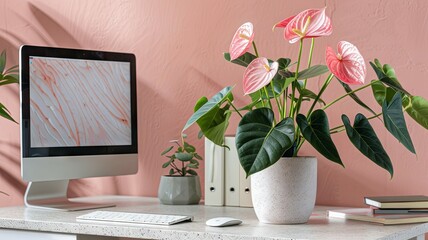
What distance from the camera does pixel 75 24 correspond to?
114 inches

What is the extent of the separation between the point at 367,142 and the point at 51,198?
3.68 feet

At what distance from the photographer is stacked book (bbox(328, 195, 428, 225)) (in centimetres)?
199

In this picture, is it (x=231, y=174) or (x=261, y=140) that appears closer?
(x=261, y=140)

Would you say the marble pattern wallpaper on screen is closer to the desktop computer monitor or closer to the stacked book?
the desktop computer monitor

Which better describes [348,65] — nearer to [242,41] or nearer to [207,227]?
[242,41]

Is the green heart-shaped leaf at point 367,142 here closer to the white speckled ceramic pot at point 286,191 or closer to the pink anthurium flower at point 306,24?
the white speckled ceramic pot at point 286,191

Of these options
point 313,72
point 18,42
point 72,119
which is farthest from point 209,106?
point 18,42

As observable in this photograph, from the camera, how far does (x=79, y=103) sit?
244 cm

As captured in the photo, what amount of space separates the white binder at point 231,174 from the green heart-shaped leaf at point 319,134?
0.54 metres

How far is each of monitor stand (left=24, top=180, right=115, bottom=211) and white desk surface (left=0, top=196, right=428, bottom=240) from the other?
0.04 m

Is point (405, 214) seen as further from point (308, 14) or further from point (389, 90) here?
point (308, 14)

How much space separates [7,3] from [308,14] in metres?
1.63

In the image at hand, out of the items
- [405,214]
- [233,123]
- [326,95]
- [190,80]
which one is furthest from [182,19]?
[405,214]

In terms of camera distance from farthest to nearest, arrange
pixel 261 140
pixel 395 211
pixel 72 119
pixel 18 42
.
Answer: pixel 18 42 < pixel 72 119 < pixel 395 211 < pixel 261 140
